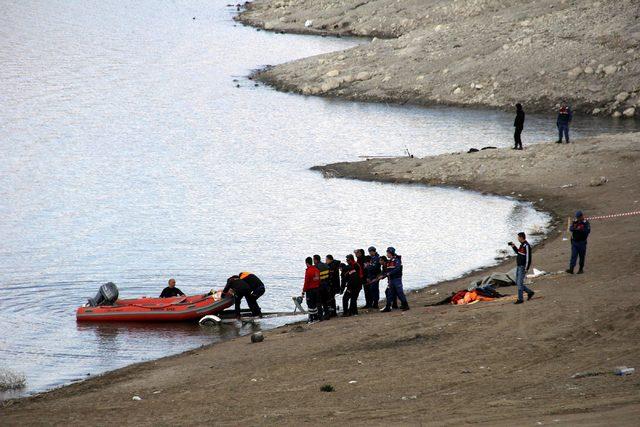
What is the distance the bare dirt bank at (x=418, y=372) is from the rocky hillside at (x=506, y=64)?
3641 centimetres

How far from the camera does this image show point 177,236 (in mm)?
38812

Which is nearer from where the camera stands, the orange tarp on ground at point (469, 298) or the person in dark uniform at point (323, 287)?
the orange tarp on ground at point (469, 298)

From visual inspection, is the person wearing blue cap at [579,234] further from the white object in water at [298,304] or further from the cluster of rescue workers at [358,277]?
the white object in water at [298,304]

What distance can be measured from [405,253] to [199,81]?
48699 millimetres

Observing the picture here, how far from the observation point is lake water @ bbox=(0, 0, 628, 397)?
3091 centimetres

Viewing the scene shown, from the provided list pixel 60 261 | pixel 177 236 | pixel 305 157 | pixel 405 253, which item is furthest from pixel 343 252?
pixel 305 157

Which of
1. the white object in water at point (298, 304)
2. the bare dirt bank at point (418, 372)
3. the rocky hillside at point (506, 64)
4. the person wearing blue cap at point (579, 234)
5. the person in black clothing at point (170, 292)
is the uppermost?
the rocky hillside at point (506, 64)

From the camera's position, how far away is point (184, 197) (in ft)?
150

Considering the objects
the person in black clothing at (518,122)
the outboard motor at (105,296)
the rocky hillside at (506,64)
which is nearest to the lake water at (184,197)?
the outboard motor at (105,296)

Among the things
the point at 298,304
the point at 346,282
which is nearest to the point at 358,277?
the point at 346,282

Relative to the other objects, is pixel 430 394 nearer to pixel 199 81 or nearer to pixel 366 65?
pixel 366 65

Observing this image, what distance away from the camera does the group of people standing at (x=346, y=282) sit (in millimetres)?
26469

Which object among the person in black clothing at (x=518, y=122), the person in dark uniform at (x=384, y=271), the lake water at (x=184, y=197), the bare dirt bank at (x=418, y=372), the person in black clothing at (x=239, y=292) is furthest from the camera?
the person in black clothing at (x=518, y=122)

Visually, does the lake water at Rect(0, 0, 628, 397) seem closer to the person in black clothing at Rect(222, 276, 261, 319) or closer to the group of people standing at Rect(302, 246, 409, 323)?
the person in black clothing at Rect(222, 276, 261, 319)
